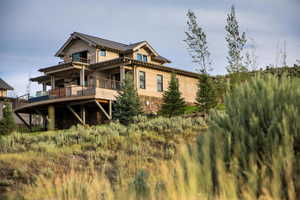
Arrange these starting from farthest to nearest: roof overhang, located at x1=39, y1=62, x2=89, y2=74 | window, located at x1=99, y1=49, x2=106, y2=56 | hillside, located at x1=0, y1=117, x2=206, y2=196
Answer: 1. window, located at x1=99, y1=49, x2=106, y2=56
2. roof overhang, located at x1=39, y1=62, x2=89, y2=74
3. hillside, located at x1=0, y1=117, x2=206, y2=196

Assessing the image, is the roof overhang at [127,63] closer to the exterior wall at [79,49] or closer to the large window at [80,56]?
the exterior wall at [79,49]

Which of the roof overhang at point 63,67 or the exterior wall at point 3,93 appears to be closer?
the roof overhang at point 63,67

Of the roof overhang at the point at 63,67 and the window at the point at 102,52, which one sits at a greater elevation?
the window at the point at 102,52

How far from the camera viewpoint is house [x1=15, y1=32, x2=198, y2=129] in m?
27.9

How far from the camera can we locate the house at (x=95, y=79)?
2791 centimetres

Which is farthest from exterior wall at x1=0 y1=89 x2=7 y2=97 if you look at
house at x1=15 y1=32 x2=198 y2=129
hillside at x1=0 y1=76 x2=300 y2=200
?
hillside at x1=0 y1=76 x2=300 y2=200

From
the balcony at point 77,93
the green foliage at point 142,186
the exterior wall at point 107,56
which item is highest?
the exterior wall at point 107,56

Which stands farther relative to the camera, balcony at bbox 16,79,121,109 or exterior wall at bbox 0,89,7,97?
exterior wall at bbox 0,89,7,97

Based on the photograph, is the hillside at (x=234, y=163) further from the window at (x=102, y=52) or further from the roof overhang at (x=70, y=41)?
the roof overhang at (x=70, y=41)

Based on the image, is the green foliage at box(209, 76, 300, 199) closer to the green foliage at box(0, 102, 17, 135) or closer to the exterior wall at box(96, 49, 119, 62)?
the green foliage at box(0, 102, 17, 135)

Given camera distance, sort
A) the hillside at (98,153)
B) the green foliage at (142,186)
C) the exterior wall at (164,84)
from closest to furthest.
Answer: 1. the green foliage at (142,186)
2. the hillside at (98,153)
3. the exterior wall at (164,84)

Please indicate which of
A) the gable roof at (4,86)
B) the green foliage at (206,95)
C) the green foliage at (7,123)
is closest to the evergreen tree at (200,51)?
the green foliage at (206,95)

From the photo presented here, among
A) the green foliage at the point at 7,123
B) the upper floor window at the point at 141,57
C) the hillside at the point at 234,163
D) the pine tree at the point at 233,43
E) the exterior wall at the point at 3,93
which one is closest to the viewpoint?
the hillside at the point at 234,163

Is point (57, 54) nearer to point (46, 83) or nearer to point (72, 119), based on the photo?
point (46, 83)
